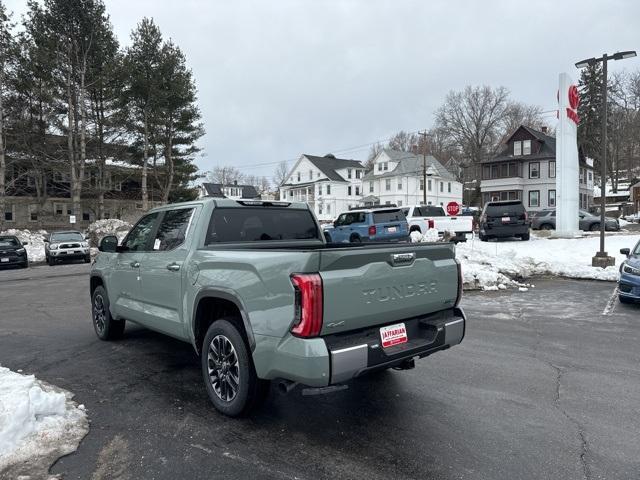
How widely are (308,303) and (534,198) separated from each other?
56184mm

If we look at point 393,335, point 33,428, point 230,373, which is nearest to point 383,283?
point 393,335

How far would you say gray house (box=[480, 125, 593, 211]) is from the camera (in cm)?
5213

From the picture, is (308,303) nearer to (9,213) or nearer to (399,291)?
(399,291)

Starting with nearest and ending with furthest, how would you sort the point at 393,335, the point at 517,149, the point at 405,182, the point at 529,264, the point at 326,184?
the point at 393,335 → the point at 529,264 → the point at 517,149 → the point at 405,182 → the point at 326,184

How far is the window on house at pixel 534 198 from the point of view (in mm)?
53031

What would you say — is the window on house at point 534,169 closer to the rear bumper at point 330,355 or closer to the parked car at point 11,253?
the parked car at point 11,253

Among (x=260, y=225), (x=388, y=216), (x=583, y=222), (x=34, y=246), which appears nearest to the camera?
(x=260, y=225)

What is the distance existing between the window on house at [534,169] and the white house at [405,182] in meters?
12.2

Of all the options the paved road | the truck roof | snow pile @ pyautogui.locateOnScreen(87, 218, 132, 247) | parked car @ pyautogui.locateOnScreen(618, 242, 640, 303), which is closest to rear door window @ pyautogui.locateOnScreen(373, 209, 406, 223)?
parked car @ pyautogui.locateOnScreen(618, 242, 640, 303)

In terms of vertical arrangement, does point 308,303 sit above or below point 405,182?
below

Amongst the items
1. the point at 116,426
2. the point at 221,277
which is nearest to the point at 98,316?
the point at 116,426

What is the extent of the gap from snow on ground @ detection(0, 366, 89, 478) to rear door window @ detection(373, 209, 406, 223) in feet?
53.1

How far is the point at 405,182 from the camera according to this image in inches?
2404

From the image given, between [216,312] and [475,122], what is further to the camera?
[475,122]
